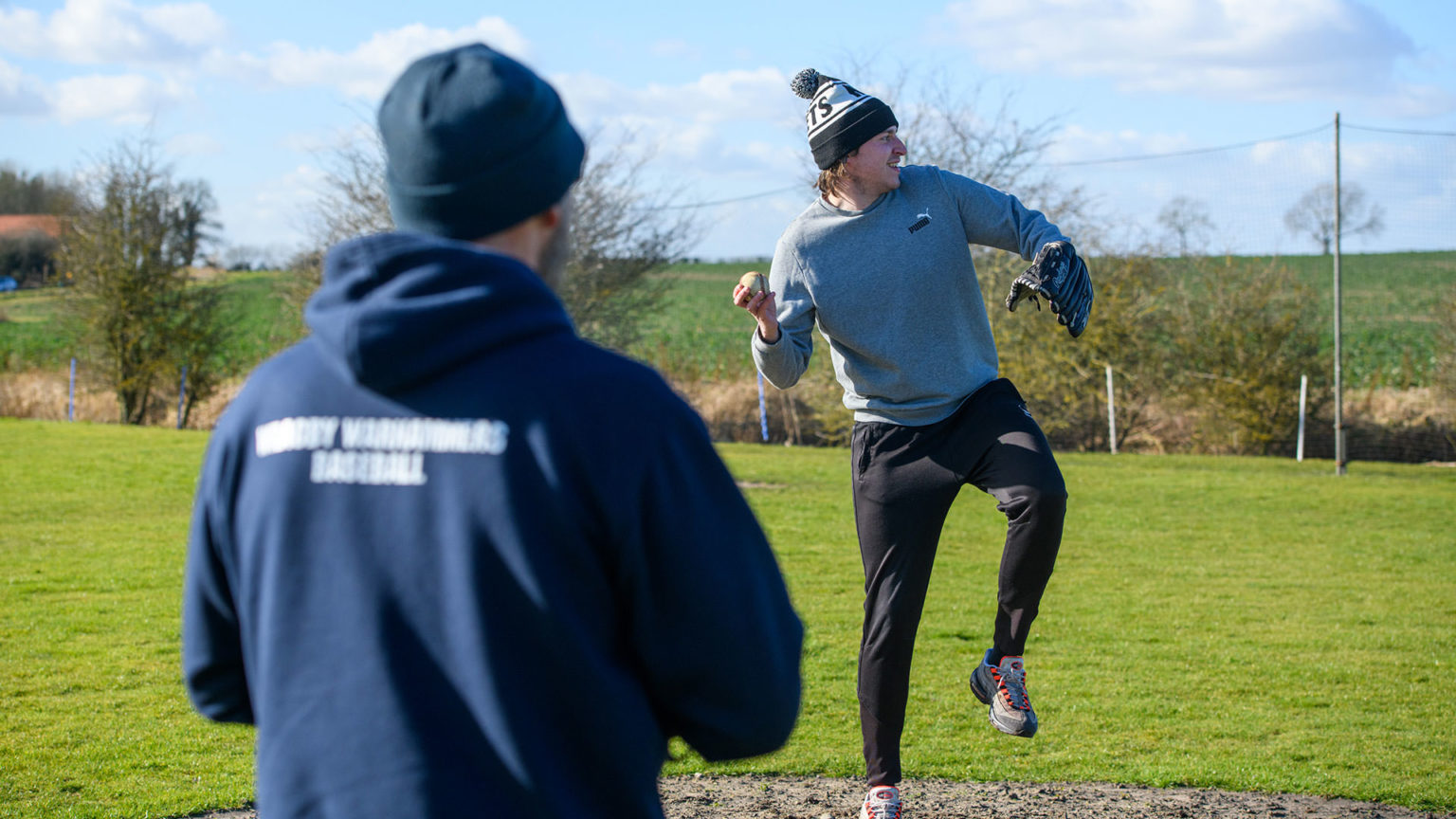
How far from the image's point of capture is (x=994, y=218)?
4395 mm

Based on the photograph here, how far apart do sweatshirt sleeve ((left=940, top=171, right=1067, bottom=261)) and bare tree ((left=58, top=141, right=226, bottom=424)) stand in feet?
84.2

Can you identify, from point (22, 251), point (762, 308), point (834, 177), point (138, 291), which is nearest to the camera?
point (762, 308)

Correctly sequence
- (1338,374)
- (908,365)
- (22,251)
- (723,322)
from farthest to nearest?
(22,251) → (723,322) → (1338,374) → (908,365)

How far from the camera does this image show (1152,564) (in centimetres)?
1065

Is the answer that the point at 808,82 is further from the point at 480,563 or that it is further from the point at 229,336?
the point at 229,336

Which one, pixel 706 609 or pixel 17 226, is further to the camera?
pixel 17 226

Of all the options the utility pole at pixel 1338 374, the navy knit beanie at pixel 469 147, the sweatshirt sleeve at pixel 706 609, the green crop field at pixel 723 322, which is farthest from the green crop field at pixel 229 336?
the sweatshirt sleeve at pixel 706 609

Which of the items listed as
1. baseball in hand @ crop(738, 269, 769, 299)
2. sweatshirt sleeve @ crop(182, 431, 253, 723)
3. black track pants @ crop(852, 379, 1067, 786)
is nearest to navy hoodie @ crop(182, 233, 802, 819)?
sweatshirt sleeve @ crop(182, 431, 253, 723)

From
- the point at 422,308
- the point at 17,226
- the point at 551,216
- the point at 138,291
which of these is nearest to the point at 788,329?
the point at 551,216

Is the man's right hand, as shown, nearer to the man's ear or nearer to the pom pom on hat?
the pom pom on hat

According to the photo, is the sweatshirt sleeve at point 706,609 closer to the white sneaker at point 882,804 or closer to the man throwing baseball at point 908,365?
the man throwing baseball at point 908,365

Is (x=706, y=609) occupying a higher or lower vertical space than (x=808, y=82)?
lower

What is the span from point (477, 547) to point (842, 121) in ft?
10.4

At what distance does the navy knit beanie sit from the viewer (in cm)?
153
